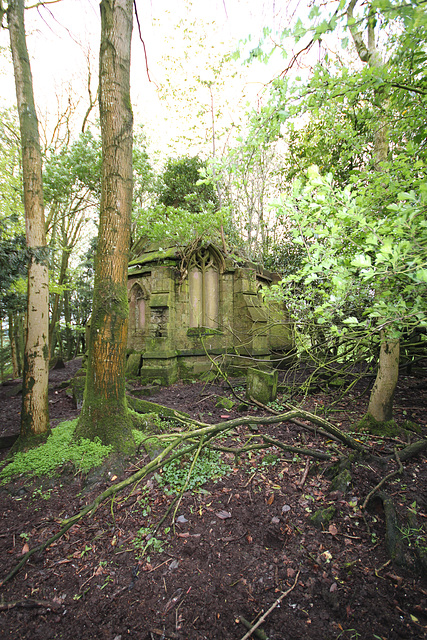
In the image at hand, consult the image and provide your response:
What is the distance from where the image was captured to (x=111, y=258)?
3.84 m

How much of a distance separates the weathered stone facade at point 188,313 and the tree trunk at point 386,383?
16.9 ft

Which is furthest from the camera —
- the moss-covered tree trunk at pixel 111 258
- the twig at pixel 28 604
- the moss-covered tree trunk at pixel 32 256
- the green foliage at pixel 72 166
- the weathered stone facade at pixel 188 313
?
the green foliage at pixel 72 166

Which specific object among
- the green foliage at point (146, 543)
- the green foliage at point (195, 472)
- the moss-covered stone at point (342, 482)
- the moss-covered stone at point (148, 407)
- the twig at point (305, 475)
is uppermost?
the moss-covered stone at point (148, 407)

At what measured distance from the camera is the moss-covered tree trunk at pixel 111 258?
3789 millimetres

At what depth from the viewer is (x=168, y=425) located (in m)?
4.59

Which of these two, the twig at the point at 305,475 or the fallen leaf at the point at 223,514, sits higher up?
the twig at the point at 305,475

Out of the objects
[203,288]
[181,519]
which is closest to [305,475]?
[181,519]

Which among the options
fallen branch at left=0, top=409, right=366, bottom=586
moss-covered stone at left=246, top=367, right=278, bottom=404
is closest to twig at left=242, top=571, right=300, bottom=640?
fallen branch at left=0, top=409, right=366, bottom=586

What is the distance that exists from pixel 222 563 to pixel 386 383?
3.04 metres

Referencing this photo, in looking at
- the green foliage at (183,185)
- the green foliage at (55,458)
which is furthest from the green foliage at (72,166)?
the green foliage at (55,458)

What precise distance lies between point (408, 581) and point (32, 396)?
4819 mm

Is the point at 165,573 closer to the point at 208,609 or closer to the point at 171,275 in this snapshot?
the point at 208,609

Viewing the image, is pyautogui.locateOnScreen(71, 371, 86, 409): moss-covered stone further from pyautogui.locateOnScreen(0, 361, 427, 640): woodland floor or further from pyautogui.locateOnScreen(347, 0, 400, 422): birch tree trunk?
pyautogui.locateOnScreen(347, 0, 400, 422): birch tree trunk

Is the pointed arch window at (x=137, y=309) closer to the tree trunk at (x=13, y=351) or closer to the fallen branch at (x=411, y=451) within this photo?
the fallen branch at (x=411, y=451)
